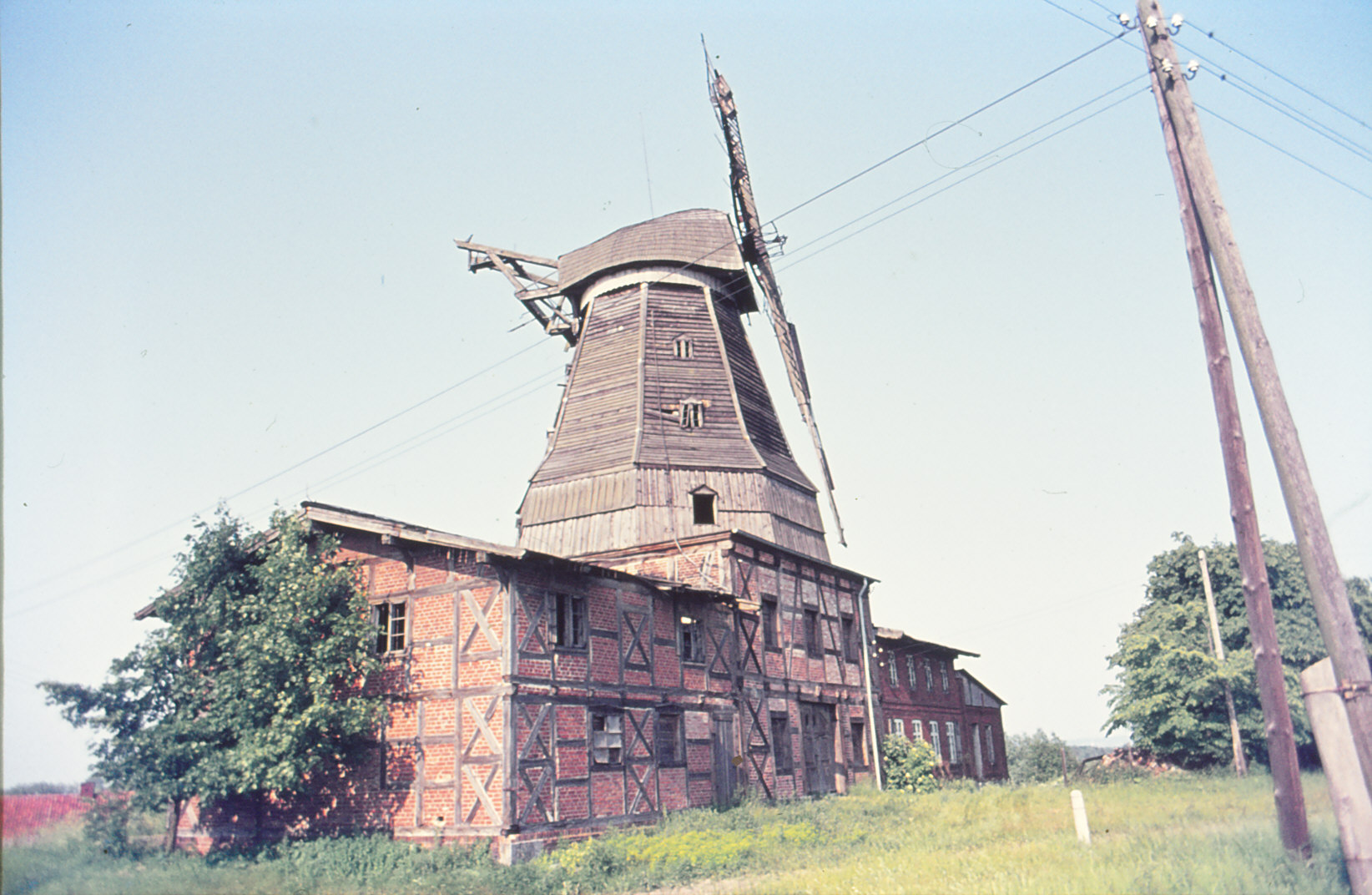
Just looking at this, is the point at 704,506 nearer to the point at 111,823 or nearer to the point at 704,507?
the point at 704,507

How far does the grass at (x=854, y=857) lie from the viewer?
31.8 ft

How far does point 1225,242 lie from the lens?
9969 millimetres

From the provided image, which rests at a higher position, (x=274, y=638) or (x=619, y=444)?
(x=619, y=444)

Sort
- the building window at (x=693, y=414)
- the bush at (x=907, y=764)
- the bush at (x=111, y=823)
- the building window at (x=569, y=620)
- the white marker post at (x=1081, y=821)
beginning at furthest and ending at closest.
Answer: the bush at (x=907, y=764), the building window at (x=693, y=414), the building window at (x=569, y=620), the bush at (x=111, y=823), the white marker post at (x=1081, y=821)

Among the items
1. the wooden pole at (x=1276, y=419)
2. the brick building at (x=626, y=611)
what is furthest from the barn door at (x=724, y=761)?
the wooden pole at (x=1276, y=419)

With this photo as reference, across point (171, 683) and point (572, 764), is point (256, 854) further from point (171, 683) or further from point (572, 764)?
point (572, 764)

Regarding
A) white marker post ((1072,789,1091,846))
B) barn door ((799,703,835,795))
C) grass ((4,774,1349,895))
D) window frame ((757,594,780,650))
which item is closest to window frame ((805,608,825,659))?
barn door ((799,703,835,795))

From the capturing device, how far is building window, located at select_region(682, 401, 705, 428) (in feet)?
88.2

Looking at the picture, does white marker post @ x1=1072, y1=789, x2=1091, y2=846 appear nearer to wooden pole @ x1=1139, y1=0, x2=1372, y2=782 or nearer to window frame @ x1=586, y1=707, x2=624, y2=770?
wooden pole @ x1=1139, y1=0, x2=1372, y2=782

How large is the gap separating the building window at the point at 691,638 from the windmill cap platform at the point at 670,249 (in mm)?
12179

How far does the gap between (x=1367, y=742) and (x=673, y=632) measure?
14.3m

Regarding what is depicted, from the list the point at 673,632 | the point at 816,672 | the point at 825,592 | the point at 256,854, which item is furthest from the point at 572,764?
the point at 825,592

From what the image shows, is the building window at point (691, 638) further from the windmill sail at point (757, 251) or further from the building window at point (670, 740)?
the windmill sail at point (757, 251)

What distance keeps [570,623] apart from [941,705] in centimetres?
2385
